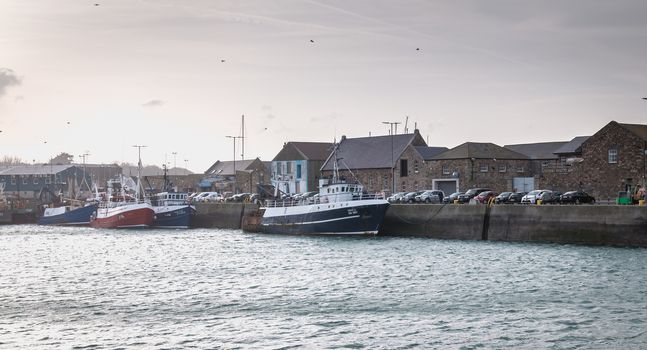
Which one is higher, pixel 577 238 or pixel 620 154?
pixel 620 154

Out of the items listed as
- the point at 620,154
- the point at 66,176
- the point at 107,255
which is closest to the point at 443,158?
the point at 620,154

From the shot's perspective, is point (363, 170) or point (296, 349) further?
point (363, 170)

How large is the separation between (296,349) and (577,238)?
3338 centimetres

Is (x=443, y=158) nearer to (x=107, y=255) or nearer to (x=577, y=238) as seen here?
(x=577, y=238)

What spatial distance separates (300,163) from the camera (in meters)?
117

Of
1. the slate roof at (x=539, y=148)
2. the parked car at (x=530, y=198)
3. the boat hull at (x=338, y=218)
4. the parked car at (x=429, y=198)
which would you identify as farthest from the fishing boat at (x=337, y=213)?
the slate roof at (x=539, y=148)

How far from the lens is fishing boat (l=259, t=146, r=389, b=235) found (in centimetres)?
6669

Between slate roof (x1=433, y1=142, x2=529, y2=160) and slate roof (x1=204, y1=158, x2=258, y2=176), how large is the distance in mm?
55287

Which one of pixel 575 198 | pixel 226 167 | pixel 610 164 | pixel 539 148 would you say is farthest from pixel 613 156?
pixel 226 167

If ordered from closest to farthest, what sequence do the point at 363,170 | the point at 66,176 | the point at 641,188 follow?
Result: the point at 641,188 → the point at 363,170 → the point at 66,176

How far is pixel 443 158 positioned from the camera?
91688mm

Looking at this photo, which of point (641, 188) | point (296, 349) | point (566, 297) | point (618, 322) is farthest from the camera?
point (641, 188)

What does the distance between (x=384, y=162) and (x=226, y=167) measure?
51029 mm

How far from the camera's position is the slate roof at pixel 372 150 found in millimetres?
100125
